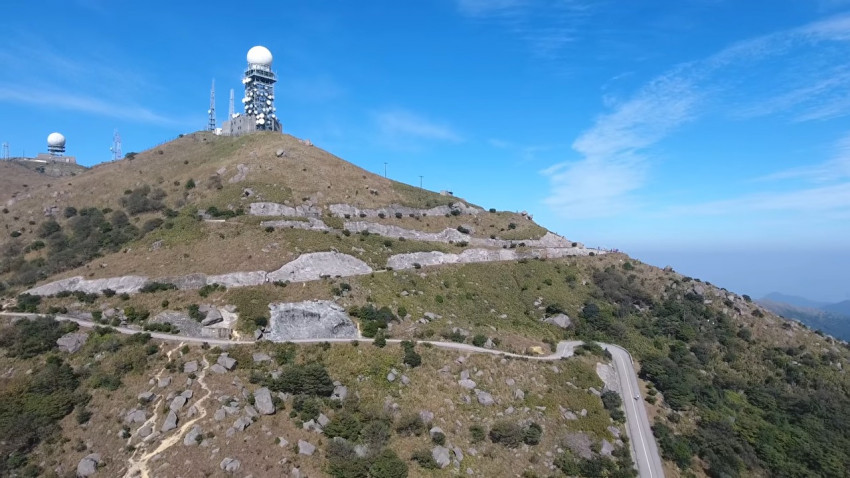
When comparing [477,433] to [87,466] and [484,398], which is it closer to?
[484,398]

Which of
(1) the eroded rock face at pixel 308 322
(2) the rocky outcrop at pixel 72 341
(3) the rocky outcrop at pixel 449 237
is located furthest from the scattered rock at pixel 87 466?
(3) the rocky outcrop at pixel 449 237

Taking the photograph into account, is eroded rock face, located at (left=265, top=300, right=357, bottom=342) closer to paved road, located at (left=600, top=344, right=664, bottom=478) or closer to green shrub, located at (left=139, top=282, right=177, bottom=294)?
green shrub, located at (left=139, top=282, right=177, bottom=294)

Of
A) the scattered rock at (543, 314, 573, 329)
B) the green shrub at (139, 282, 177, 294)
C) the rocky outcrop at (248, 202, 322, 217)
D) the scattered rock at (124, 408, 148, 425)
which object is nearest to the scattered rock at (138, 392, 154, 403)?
the scattered rock at (124, 408, 148, 425)

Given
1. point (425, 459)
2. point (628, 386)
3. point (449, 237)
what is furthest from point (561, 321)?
point (425, 459)

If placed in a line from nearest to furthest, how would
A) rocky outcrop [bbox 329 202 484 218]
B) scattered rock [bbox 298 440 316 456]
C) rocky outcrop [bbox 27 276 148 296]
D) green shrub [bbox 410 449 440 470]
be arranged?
1. scattered rock [bbox 298 440 316 456]
2. green shrub [bbox 410 449 440 470]
3. rocky outcrop [bbox 27 276 148 296]
4. rocky outcrop [bbox 329 202 484 218]

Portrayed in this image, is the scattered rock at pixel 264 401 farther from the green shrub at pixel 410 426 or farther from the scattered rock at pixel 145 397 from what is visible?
the green shrub at pixel 410 426

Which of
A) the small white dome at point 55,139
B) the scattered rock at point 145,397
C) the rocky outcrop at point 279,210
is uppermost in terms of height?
the small white dome at point 55,139

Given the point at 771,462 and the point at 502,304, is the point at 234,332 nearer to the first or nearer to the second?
→ the point at 502,304
